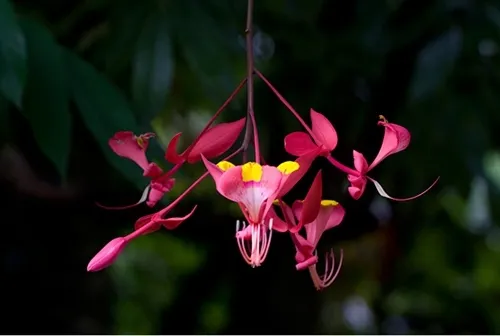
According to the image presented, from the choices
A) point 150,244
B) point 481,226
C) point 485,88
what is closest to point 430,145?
point 485,88

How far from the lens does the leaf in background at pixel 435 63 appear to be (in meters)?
1.02

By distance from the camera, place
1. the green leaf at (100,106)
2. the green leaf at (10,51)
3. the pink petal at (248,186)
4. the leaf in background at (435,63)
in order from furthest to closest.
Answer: the leaf in background at (435,63) < the green leaf at (100,106) < the green leaf at (10,51) < the pink petal at (248,186)

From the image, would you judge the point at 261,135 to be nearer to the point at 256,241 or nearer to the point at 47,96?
the point at 47,96

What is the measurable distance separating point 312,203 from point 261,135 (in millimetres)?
831

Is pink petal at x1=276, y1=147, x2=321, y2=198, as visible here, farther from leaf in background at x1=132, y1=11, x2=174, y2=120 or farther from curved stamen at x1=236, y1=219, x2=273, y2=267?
leaf in background at x1=132, y1=11, x2=174, y2=120

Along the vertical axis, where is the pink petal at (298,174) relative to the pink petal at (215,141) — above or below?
below

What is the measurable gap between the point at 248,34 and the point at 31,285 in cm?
112

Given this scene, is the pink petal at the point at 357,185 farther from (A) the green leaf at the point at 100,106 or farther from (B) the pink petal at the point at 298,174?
(A) the green leaf at the point at 100,106

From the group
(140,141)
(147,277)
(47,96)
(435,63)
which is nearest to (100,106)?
(47,96)

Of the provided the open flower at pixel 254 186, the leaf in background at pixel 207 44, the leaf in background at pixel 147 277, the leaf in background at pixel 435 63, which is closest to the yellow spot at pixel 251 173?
the open flower at pixel 254 186

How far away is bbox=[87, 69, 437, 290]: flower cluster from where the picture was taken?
44 centimetres

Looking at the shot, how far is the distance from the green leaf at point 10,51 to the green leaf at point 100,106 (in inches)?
4.9

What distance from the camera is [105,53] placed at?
98cm

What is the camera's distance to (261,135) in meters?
1.28
